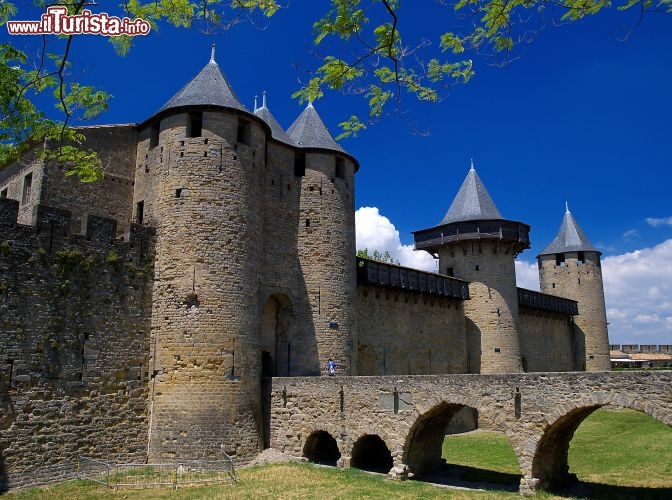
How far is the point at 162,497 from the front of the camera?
538 inches

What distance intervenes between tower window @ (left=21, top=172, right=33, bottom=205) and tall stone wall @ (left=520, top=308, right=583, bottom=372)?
26.3 m

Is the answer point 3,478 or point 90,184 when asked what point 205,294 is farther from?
point 3,478

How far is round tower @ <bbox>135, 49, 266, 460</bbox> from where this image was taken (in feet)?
55.6

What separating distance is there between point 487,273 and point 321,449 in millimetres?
14180

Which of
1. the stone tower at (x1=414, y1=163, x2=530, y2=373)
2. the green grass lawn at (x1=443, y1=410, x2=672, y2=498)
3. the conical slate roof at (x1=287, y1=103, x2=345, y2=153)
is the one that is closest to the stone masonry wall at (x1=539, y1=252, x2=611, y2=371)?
the stone tower at (x1=414, y1=163, x2=530, y2=373)

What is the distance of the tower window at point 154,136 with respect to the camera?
65.1ft

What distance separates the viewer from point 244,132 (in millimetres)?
19812

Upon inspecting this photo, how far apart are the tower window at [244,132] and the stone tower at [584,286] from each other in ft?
89.6

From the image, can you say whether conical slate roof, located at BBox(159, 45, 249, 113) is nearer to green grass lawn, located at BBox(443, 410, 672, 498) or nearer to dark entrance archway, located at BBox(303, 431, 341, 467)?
dark entrance archway, located at BBox(303, 431, 341, 467)

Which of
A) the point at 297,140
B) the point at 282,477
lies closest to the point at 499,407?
the point at 282,477

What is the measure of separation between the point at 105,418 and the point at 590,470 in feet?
46.7

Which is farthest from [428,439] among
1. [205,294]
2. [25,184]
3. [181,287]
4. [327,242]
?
[25,184]

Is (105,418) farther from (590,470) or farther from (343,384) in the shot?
(590,470)

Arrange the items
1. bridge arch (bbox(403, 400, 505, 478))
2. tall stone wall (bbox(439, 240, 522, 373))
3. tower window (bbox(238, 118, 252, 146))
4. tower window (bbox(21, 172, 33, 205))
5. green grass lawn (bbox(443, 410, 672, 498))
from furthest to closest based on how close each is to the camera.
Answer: tall stone wall (bbox(439, 240, 522, 373))
tower window (bbox(238, 118, 252, 146))
tower window (bbox(21, 172, 33, 205))
green grass lawn (bbox(443, 410, 672, 498))
bridge arch (bbox(403, 400, 505, 478))
